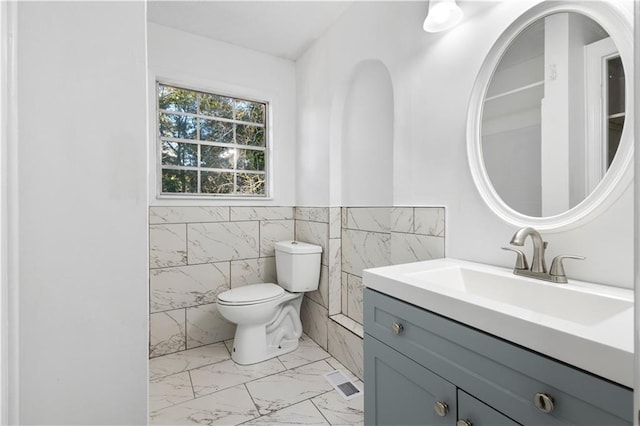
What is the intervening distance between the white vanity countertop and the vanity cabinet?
3cm

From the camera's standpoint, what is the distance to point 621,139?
92 cm

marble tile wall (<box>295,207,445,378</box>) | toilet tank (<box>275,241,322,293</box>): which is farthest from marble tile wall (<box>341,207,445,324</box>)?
toilet tank (<box>275,241,322,293</box>)

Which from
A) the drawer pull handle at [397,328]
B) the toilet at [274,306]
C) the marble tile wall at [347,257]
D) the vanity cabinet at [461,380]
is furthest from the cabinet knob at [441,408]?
the toilet at [274,306]

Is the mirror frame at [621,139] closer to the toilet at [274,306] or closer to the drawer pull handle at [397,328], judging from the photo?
the drawer pull handle at [397,328]

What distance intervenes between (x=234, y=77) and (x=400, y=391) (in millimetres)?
2555

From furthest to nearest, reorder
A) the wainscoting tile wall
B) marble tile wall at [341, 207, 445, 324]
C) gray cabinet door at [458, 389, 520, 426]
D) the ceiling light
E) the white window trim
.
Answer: the white window trim, the wainscoting tile wall, marble tile wall at [341, 207, 445, 324], the ceiling light, gray cabinet door at [458, 389, 520, 426]

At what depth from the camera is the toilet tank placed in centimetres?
232

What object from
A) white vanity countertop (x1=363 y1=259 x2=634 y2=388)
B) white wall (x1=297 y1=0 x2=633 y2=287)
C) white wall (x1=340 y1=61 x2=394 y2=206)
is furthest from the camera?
white wall (x1=340 y1=61 x2=394 y2=206)

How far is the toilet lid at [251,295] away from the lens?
6.73 feet

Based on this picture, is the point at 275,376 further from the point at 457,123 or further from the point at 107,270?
the point at 457,123

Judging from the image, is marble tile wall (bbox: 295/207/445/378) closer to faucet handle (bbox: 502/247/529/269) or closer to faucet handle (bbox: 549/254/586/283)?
faucet handle (bbox: 502/247/529/269)

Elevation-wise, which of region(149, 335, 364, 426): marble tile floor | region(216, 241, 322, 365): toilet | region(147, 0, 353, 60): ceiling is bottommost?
region(149, 335, 364, 426): marble tile floor

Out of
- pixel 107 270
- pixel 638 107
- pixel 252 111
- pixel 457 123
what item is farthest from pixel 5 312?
pixel 252 111

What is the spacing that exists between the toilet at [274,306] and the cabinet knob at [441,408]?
4.66ft
